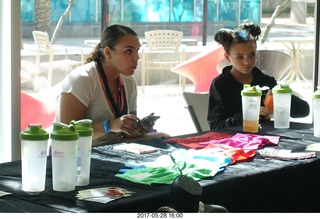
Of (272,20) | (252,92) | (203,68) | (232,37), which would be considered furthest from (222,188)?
(272,20)

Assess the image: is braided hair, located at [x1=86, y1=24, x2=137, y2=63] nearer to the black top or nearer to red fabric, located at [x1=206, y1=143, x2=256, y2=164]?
the black top

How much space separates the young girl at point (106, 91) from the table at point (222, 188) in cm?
27

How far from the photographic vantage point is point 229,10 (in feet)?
17.4

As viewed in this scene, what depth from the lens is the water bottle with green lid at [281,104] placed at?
365cm

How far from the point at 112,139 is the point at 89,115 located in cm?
17

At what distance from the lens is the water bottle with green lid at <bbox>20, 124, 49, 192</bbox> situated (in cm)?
222

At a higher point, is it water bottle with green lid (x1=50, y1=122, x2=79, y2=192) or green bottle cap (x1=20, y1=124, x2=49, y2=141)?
green bottle cap (x1=20, y1=124, x2=49, y2=141)

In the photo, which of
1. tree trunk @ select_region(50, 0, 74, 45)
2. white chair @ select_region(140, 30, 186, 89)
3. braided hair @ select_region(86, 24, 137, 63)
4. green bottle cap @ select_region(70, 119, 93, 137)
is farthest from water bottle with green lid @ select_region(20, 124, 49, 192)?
white chair @ select_region(140, 30, 186, 89)

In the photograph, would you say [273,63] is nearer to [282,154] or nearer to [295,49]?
[295,49]

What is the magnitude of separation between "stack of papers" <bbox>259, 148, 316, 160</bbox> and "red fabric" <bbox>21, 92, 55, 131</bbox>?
4.82 feet

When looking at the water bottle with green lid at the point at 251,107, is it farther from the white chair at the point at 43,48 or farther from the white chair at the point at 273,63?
the white chair at the point at 273,63

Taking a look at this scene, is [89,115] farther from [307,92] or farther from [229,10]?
[307,92]

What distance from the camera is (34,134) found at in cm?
222

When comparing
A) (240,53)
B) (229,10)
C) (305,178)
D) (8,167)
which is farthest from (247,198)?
(229,10)
